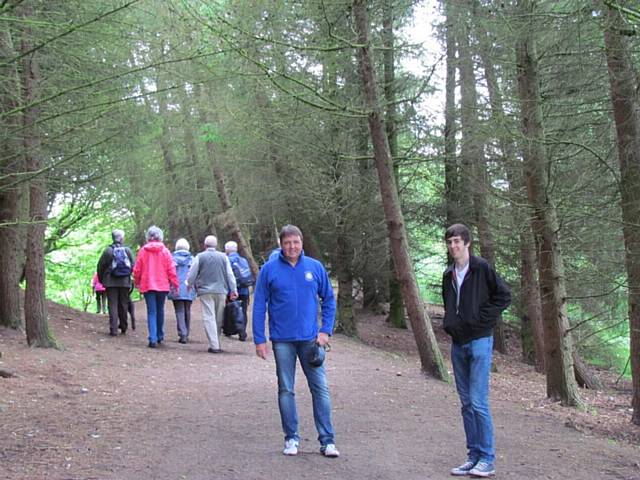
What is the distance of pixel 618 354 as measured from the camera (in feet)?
73.3

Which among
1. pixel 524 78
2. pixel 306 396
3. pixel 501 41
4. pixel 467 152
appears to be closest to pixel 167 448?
pixel 306 396

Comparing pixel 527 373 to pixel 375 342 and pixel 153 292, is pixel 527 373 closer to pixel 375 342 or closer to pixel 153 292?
pixel 375 342

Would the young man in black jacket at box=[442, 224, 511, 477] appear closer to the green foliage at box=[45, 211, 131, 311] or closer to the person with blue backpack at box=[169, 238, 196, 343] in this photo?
the person with blue backpack at box=[169, 238, 196, 343]

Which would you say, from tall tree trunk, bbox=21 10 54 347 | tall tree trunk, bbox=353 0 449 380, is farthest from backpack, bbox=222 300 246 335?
tall tree trunk, bbox=353 0 449 380

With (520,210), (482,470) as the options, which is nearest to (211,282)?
(520,210)

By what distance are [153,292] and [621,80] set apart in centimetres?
821

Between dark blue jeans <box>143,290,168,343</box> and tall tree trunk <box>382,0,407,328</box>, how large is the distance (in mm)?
4244

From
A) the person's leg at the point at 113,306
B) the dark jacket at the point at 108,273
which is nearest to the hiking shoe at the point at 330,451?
the dark jacket at the point at 108,273

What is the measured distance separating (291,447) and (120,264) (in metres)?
7.98

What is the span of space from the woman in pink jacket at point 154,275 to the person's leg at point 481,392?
8.00 metres

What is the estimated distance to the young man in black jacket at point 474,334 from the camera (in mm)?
5477

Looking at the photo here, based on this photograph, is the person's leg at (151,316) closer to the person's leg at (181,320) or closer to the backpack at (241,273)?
the person's leg at (181,320)

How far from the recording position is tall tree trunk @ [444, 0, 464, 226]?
1499 centimetres

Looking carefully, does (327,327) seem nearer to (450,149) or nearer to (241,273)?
(241,273)
